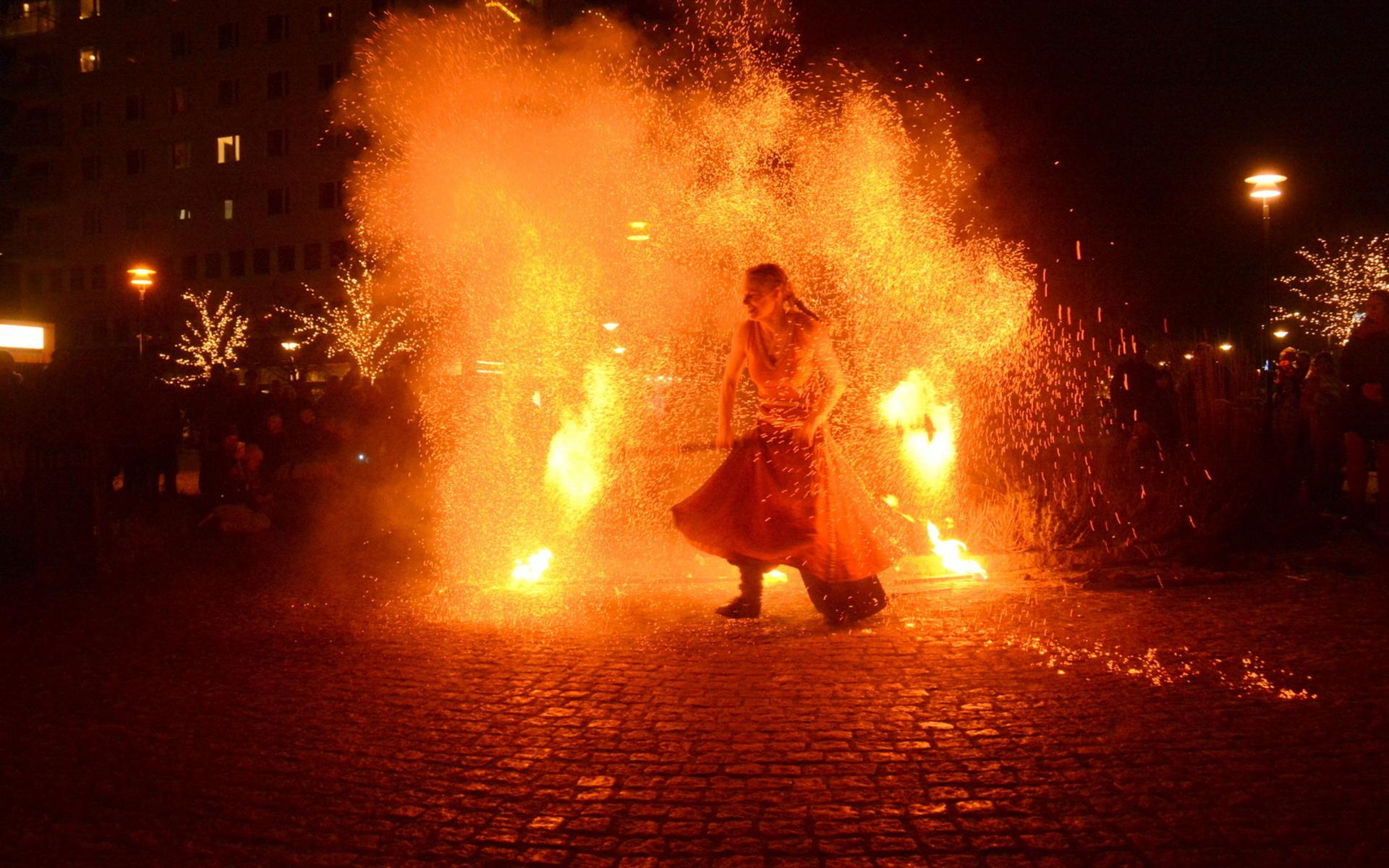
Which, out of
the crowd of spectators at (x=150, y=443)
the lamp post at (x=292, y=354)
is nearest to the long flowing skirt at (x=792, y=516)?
the crowd of spectators at (x=150, y=443)

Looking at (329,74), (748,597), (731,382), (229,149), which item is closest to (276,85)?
(329,74)

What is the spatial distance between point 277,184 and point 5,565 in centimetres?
5166

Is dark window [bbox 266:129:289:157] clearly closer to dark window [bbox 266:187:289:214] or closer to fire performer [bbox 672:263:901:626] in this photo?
dark window [bbox 266:187:289:214]

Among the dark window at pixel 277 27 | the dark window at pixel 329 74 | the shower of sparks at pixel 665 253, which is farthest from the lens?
the dark window at pixel 277 27

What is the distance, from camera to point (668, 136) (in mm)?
13047

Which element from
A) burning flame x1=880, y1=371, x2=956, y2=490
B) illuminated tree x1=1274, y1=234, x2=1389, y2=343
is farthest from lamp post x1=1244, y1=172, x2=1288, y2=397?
illuminated tree x1=1274, y1=234, x2=1389, y2=343

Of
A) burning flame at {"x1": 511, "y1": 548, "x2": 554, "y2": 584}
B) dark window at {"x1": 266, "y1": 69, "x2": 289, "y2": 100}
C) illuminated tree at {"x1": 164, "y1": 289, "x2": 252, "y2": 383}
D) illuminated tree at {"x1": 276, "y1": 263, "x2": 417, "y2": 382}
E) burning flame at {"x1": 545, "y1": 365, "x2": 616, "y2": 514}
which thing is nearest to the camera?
burning flame at {"x1": 511, "y1": 548, "x2": 554, "y2": 584}

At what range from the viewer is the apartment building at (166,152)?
56688 mm

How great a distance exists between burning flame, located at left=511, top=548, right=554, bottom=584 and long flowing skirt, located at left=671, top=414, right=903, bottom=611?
212cm

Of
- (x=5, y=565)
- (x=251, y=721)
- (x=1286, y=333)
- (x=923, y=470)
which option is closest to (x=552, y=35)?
(x=923, y=470)

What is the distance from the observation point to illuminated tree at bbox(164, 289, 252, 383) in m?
50.4

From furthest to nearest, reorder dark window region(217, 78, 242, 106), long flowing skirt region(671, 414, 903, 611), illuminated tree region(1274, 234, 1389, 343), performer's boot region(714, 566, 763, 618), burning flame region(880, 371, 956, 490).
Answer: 1. dark window region(217, 78, 242, 106)
2. illuminated tree region(1274, 234, 1389, 343)
3. burning flame region(880, 371, 956, 490)
4. performer's boot region(714, 566, 763, 618)
5. long flowing skirt region(671, 414, 903, 611)

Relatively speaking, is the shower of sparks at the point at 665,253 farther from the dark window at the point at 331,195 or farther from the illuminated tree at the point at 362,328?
the dark window at the point at 331,195

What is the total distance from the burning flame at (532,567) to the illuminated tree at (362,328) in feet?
120
